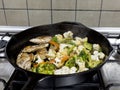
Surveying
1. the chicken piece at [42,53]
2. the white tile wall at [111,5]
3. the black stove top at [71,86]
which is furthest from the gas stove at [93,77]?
the white tile wall at [111,5]

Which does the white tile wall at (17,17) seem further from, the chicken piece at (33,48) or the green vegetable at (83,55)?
the green vegetable at (83,55)

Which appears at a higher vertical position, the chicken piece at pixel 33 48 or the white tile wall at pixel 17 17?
the white tile wall at pixel 17 17

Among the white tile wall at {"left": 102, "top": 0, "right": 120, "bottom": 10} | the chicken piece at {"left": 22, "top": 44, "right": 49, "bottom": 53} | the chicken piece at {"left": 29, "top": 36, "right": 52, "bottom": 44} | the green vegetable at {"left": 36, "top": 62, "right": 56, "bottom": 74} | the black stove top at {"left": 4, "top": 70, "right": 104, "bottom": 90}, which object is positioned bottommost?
the black stove top at {"left": 4, "top": 70, "right": 104, "bottom": 90}

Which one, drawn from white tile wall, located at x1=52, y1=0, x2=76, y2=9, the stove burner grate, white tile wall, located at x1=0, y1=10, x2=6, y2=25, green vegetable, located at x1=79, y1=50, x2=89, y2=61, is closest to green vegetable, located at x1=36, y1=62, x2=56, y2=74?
green vegetable, located at x1=79, y1=50, x2=89, y2=61

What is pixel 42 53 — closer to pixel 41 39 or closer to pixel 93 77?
pixel 41 39

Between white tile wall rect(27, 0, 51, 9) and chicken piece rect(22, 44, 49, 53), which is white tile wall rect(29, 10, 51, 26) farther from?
chicken piece rect(22, 44, 49, 53)

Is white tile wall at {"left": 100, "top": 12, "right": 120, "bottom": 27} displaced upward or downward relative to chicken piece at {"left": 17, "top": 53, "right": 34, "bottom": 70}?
upward

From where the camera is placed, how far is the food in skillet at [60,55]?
76 centimetres

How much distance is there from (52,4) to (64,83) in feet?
2.29

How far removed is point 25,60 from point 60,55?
0.14 meters

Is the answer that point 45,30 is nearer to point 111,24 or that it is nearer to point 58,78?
point 58,78

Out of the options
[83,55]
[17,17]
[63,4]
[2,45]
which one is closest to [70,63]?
[83,55]

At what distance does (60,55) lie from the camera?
0.84 m

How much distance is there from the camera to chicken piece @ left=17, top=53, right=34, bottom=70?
77cm
